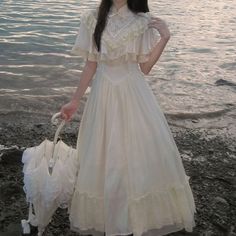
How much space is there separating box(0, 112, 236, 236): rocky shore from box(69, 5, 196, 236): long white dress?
528mm

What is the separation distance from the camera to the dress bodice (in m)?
3.29

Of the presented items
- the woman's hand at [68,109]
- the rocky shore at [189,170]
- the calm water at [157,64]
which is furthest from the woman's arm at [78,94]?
the calm water at [157,64]

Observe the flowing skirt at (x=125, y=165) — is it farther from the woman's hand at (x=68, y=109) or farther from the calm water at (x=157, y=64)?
the calm water at (x=157, y=64)

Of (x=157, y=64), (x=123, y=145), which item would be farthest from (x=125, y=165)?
(x=157, y=64)

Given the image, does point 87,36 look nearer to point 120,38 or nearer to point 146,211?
point 120,38

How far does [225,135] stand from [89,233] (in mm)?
3388

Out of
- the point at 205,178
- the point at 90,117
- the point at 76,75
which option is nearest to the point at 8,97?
the point at 76,75

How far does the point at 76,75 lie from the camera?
30.1 ft

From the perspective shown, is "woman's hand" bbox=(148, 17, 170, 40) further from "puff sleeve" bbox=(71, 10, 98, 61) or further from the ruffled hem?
the ruffled hem

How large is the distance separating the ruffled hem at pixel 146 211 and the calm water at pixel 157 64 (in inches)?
149

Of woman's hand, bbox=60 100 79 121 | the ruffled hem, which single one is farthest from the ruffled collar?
the ruffled hem

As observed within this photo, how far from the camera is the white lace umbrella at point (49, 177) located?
3195 mm

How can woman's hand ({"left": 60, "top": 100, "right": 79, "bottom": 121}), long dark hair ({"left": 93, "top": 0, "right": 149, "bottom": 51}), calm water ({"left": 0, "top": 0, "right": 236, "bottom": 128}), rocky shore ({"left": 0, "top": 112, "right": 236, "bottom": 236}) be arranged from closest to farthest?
1. long dark hair ({"left": 93, "top": 0, "right": 149, "bottom": 51})
2. woman's hand ({"left": 60, "top": 100, "right": 79, "bottom": 121})
3. rocky shore ({"left": 0, "top": 112, "right": 236, "bottom": 236})
4. calm water ({"left": 0, "top": 0, "right": 236, "bottom": 128})

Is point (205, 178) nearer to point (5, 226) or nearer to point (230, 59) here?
point (5, 226)
